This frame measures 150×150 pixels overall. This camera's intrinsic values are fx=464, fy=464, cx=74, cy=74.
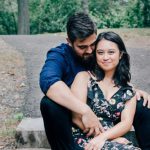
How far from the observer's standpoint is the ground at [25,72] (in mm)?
5638

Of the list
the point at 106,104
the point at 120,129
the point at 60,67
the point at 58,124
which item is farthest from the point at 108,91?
the point at 58,124

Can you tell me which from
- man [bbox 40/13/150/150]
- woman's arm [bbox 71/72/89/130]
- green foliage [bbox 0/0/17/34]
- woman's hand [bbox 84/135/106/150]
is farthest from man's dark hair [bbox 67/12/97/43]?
green foliage [bbox 0/0/17/34]

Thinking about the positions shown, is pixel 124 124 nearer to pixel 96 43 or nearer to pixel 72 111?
pixel 72 111

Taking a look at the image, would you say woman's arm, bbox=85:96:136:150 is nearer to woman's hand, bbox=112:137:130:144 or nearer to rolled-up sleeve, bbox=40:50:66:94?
woman's hand, bbox=112:137:130:144

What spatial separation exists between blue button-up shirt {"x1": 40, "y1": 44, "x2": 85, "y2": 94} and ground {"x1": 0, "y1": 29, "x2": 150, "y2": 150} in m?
1.24

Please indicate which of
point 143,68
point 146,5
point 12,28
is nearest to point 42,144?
point 143,68

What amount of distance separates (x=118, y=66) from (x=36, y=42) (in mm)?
8697

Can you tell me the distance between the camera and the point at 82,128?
3789 millimetres

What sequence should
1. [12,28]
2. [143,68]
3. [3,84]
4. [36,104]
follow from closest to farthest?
[36,104] < [3,84] < [143,68] < [12,28]

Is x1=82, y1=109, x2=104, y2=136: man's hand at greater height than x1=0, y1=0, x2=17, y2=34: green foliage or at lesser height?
greater

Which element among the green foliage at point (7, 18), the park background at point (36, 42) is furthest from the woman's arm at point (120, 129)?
the green foliage at point (7, 18)

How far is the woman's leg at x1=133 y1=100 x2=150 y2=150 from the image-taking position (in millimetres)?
3913

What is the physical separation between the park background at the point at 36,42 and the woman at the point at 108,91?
48.6 inches

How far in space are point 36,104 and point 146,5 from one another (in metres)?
11.3
